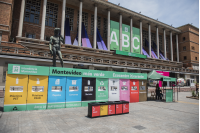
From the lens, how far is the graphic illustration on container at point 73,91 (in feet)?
34.9

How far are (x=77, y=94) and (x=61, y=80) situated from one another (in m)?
1.78

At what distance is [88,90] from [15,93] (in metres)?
5.43

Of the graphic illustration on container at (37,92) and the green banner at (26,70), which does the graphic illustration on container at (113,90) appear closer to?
the graphic illustration on container at (37,92)

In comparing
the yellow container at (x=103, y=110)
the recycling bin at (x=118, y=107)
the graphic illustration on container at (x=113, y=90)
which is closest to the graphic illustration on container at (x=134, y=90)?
the graphic illustration on container at (x=113, y=90)

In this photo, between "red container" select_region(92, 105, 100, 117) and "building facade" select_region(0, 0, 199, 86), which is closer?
"red container" select_region(92, 105, 100, 117)

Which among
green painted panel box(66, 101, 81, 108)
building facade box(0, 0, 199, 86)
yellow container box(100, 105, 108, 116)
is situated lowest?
green painted panel box(66, 101, 81, 108)

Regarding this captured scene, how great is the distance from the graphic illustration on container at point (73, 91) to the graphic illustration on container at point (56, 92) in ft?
1.33

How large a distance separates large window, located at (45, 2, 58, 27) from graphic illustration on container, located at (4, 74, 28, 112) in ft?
83.0

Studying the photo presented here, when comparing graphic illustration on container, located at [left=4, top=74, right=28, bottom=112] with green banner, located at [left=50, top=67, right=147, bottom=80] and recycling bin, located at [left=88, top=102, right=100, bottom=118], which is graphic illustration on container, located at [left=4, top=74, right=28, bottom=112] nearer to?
green banner, located at [left=50, top=67, right=147, bottom=80]

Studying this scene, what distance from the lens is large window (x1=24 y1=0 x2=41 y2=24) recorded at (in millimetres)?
28391

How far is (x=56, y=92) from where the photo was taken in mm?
Result: 10211

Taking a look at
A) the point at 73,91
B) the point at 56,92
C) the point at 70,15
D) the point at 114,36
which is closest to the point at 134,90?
the point at 73,91

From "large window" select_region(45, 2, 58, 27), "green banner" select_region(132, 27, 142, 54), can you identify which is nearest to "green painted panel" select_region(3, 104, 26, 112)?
"large window" select_region(45, 2, 58, 27)

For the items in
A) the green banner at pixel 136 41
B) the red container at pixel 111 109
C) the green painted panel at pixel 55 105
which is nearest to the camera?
the red container at pixel 111 109
